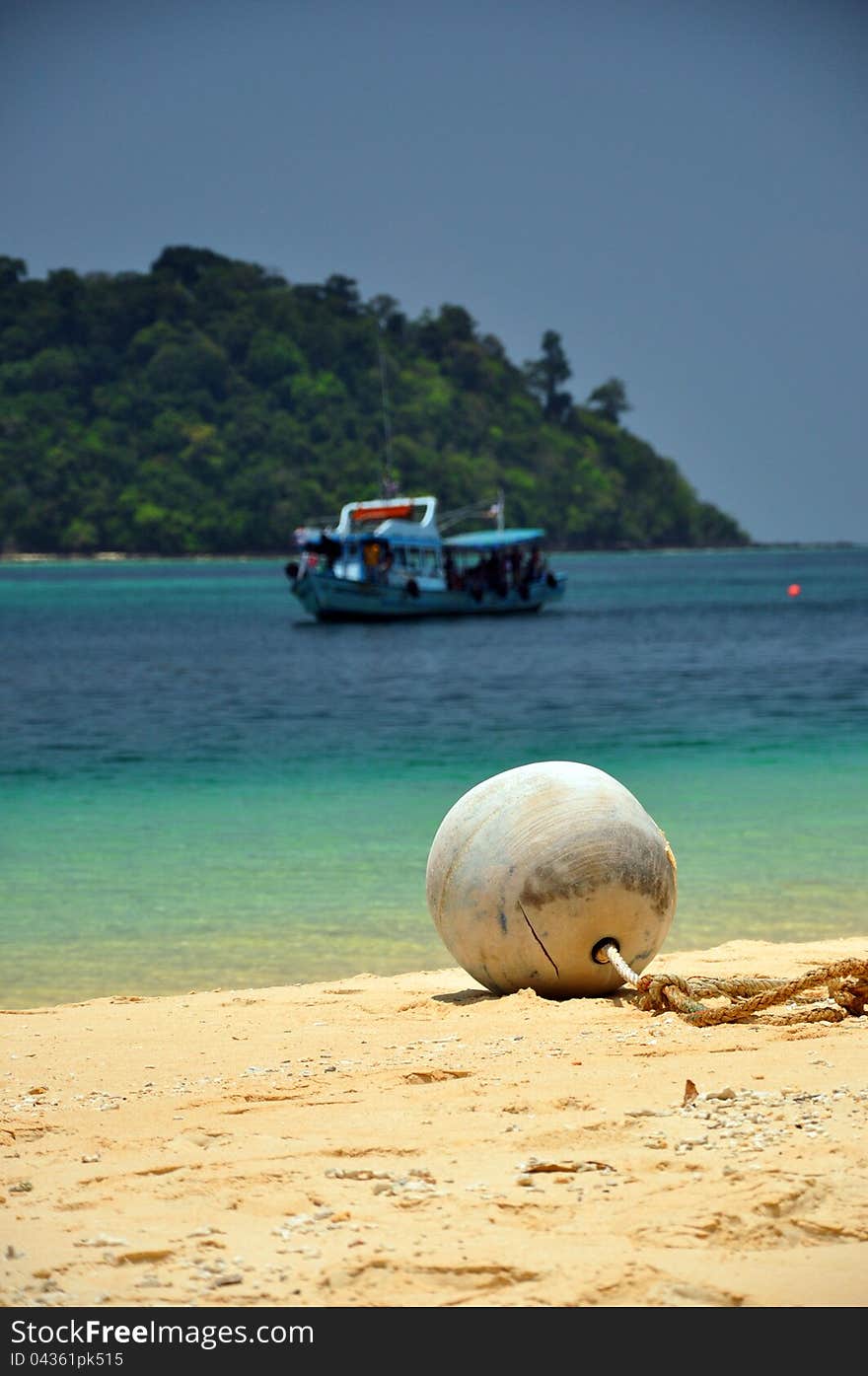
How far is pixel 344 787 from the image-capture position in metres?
18.9

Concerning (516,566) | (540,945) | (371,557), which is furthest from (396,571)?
(540,945)

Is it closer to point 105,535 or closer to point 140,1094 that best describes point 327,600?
point 140,1094

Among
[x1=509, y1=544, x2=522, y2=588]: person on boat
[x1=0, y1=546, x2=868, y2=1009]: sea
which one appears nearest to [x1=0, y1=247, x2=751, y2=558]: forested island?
[x1=509, y1=544, x2=522, y2=588]: person on boat

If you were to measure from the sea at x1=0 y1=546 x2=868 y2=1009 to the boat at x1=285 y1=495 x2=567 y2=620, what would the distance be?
12924 millimetres

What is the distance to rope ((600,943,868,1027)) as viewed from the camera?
6.43 meters

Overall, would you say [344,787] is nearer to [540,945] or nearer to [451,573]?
[540,945]

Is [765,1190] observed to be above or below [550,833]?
below

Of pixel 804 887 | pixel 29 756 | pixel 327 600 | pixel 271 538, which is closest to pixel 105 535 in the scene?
pixel 271 538

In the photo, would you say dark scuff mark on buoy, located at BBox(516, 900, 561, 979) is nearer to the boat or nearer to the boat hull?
the boat

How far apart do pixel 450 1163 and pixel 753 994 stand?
2.30 metres

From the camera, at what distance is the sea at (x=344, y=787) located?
10812 millimetres

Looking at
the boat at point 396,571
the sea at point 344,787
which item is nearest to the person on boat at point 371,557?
the boat at point 396,571
